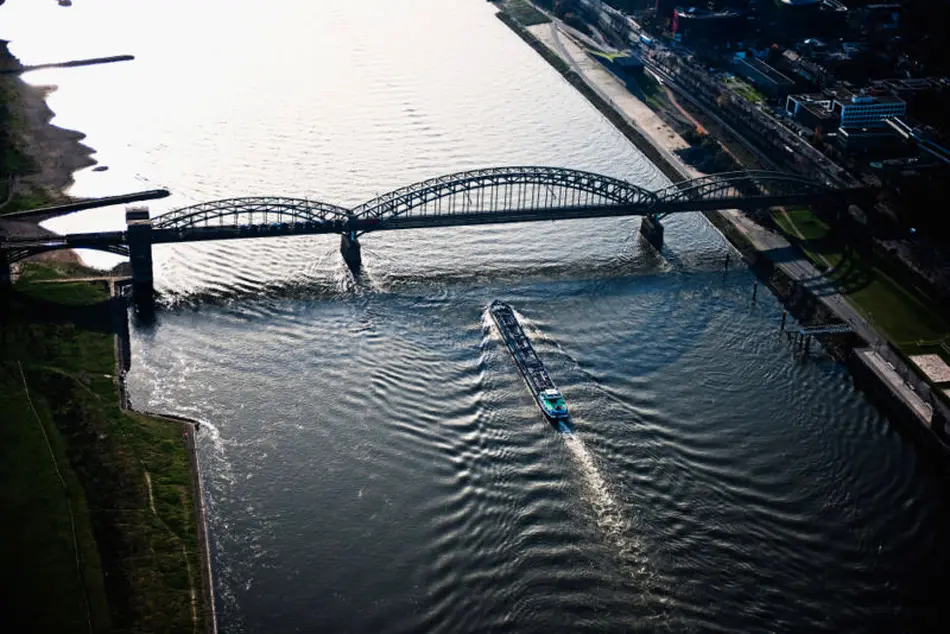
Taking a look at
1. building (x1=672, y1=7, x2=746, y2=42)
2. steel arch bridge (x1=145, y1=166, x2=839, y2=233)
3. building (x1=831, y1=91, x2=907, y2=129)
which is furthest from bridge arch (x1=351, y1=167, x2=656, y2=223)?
building (x1=672, y1=7, x2=746, y2=42)

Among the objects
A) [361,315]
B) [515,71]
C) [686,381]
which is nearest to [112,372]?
[361,315]

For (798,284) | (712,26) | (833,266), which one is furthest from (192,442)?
(712,26)

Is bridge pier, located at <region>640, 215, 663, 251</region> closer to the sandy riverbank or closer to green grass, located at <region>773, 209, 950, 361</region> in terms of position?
green grass, located at <region>773, 209, 950, 361</region>

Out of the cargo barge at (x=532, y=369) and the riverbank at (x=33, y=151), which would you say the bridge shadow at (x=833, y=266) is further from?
the riverbank at (x=33, y=151)

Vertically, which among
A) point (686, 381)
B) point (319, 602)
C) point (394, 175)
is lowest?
point (319, 602)

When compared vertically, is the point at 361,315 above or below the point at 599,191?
below

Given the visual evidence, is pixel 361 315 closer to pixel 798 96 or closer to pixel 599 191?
pixel 599 191

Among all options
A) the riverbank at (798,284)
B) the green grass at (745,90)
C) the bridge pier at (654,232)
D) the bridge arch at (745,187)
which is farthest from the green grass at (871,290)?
the green grass at (745,90)
